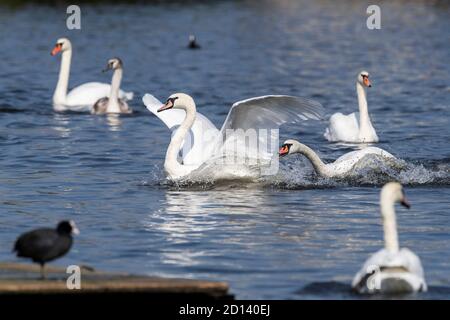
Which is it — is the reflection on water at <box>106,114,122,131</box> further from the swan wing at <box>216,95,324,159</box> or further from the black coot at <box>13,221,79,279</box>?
the black coot at <box>13,221,79,279</box>

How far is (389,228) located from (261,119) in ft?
16.0

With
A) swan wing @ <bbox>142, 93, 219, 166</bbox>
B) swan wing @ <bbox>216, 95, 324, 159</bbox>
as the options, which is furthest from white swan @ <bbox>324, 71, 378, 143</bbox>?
swan wing @ <bbox>216, 95, 324, 159</bbox>

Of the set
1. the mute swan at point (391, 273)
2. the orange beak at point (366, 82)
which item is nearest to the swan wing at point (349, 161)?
the orange beak at point (366, 82)

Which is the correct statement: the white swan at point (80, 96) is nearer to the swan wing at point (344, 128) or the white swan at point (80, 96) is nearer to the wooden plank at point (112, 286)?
the swan wing at point (344, 128)

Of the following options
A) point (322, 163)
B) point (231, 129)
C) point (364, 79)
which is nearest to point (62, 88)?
point (364, 79)

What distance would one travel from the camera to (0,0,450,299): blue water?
10211 millimetres

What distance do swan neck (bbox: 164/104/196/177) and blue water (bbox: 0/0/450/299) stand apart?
215mm

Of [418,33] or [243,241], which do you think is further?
[418,33]

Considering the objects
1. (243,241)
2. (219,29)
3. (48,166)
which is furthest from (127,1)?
(243,241)

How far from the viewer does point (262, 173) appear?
14.0 m

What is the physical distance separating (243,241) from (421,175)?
12.9 ft

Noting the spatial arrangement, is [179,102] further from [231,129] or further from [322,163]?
[322,163]
